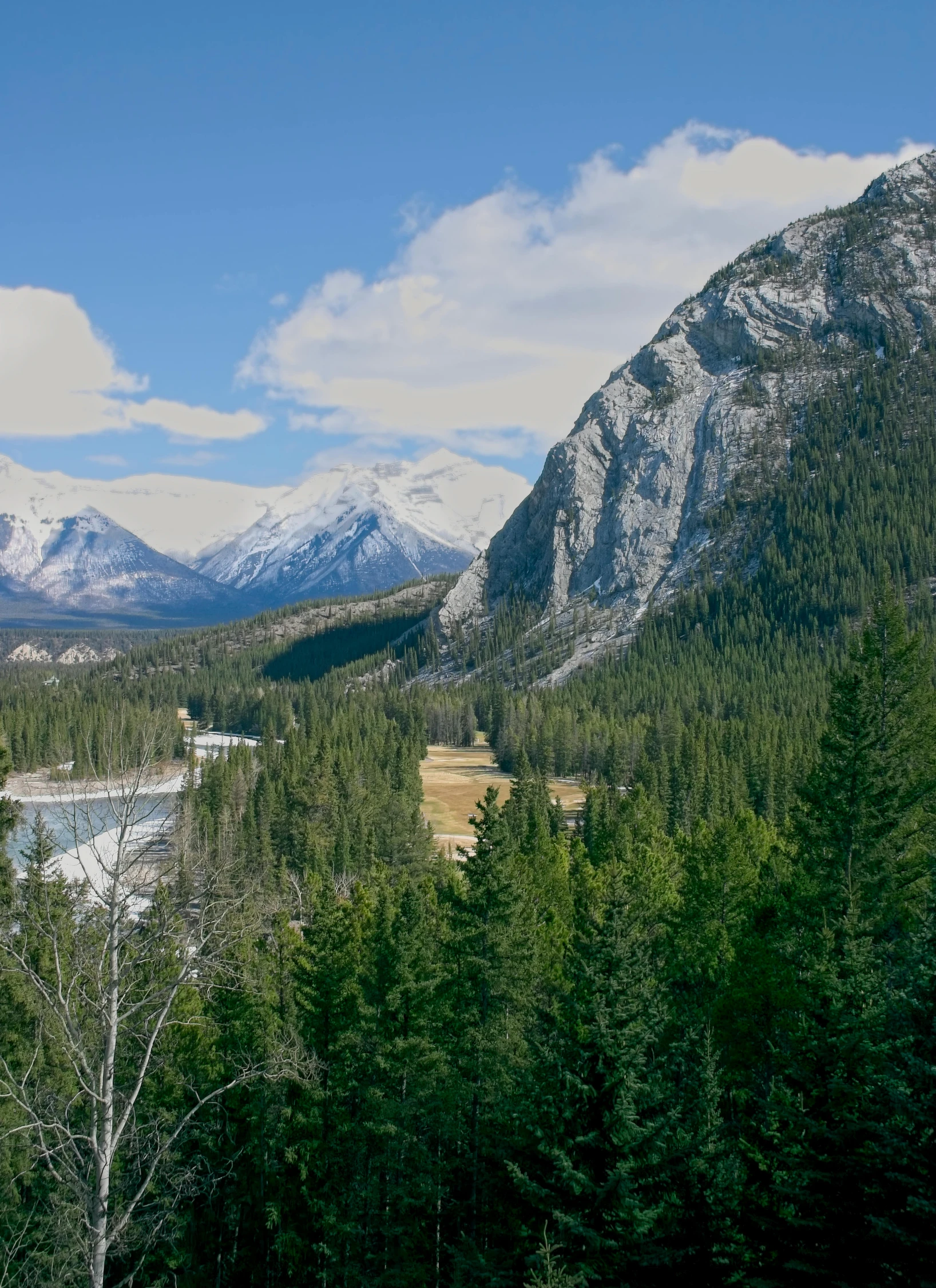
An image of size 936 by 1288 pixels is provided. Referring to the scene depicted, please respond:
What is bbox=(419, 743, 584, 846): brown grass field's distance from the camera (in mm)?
99062

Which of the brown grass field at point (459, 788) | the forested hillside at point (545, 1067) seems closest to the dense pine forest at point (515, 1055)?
the forested hillside at point (545, 1067)

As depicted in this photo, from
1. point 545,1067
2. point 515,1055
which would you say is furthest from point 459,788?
point 545,1067

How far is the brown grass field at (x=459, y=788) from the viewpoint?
325ft

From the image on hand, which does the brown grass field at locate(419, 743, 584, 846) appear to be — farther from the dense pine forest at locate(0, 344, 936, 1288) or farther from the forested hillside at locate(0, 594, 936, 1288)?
the forested hillside at locate(0, 594, 936, 1288)

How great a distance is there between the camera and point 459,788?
12475 cm

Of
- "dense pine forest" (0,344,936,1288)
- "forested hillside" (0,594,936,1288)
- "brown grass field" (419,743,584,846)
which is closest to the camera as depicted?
"dense pine forest" (0,344,936,1288)

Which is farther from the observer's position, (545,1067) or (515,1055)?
(515,1055)

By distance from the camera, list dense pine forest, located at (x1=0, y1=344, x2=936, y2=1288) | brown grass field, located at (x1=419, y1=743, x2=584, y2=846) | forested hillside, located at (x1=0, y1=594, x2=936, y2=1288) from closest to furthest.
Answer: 1. dense pine forest, located at (x1=0, y1=344, x2=936, y2=1288)
2. forested hillside, located at (x1=0, y1=594, x2=936, y2=1288)
3. brown grass field, located at (x1=419, y1=743, x2=584, y2=846)

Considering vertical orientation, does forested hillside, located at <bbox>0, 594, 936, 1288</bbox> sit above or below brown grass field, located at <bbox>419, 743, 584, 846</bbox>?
above

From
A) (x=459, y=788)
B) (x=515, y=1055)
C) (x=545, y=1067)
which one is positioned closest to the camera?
(x=545, y=1067)

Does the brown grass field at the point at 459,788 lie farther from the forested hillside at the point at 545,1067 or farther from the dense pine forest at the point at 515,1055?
the forested hillside at the point at 545,1067

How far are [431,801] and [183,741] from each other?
56.6 metres

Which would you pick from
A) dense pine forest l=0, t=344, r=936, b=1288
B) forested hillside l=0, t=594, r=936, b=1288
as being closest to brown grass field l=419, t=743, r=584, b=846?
dense pine forest l=0, t=344, r=936, b=1288

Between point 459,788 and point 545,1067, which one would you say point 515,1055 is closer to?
point 545,1067
